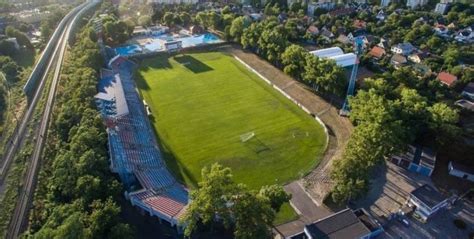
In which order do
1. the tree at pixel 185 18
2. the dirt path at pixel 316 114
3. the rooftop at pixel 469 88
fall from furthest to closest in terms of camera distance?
the tree at pixel 185 18, the rooftop at pixel 469 88, the dirt path at pixel 316 114

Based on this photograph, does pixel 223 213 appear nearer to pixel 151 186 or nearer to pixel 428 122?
pixel 151 186

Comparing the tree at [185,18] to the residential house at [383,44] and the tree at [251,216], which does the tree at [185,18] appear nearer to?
the residential house at [383,44]

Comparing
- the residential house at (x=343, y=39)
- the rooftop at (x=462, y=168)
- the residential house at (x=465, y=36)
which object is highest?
the residential house at (x=343, y=39)

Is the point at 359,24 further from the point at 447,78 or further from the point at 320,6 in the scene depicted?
the point at 447,78

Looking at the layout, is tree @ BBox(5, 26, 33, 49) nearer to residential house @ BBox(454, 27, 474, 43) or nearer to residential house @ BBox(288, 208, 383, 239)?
residential house @ BBox(288, 208, 383, 239)

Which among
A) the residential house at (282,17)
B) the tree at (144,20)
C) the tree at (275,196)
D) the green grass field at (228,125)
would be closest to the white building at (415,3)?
the residential house at (282,17)

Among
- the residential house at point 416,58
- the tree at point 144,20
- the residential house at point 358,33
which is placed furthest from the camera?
the tree at point 144,20

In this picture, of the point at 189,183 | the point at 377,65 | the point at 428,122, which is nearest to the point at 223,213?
the point at 189,183
